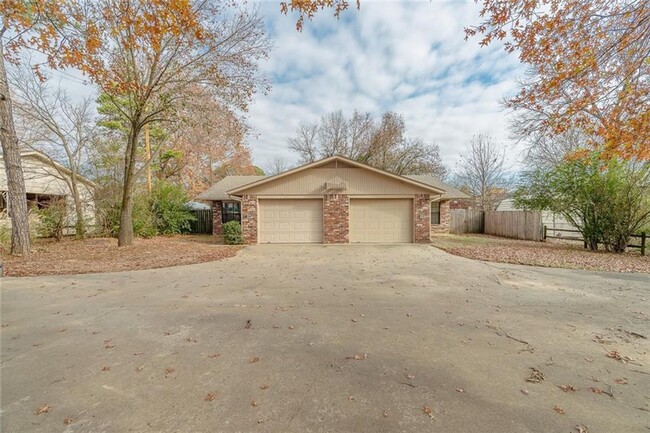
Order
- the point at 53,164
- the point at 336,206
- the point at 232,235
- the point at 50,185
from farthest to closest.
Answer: the point at 50,185 < the point at 53,164 < the point at 336,206 < the point at 232,235

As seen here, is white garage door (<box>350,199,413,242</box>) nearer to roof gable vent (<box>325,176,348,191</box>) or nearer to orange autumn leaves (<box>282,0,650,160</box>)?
roof gable vent (<box>325,176,348,191</box>)

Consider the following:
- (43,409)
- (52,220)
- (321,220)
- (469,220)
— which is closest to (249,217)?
(321,220)

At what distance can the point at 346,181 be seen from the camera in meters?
13.5

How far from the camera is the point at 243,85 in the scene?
11.8 metres

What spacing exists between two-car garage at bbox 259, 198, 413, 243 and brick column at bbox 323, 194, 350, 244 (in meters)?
0.25

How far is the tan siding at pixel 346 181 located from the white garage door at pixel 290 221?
1.81 feet

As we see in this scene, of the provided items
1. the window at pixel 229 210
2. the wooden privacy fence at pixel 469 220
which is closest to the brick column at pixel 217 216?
the window at pixel 229 210

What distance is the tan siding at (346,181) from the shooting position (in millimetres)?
13477

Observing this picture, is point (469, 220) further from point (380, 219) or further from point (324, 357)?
point (324, 357)

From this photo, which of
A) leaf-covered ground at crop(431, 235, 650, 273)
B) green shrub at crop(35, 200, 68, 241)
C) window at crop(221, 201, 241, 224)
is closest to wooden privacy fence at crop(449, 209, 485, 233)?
leaf-covered ground at crop(431, 235, 650, 273)

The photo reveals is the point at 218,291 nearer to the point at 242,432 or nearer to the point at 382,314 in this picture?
the point at 382,314

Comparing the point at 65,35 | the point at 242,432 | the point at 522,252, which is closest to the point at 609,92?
the point at 522,252

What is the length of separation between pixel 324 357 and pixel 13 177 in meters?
11.5

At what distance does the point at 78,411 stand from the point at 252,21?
12653 millimetres
